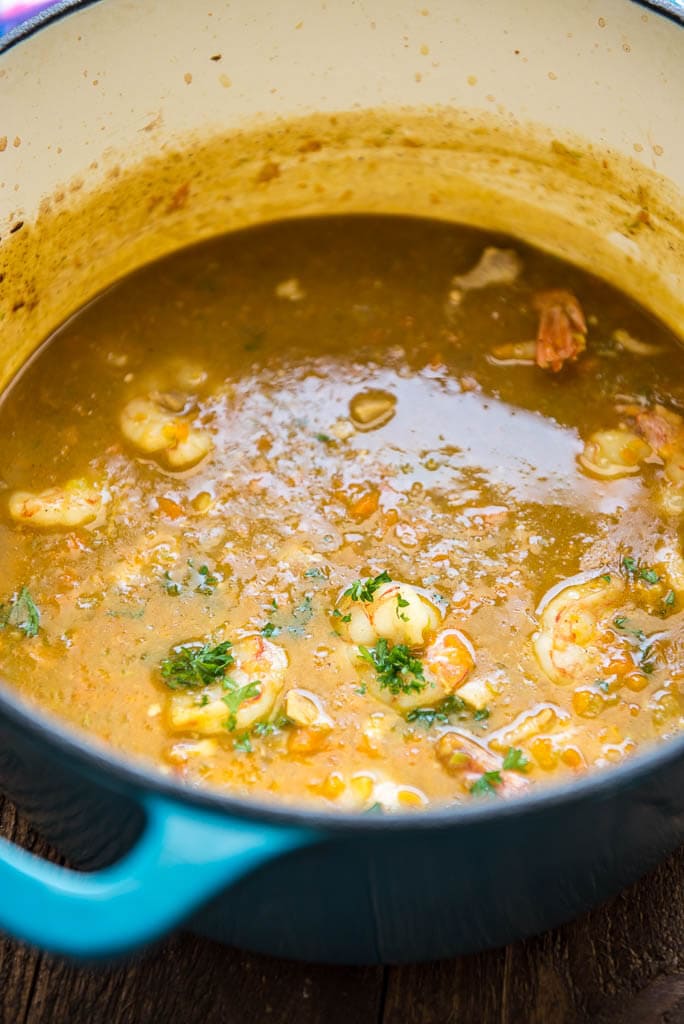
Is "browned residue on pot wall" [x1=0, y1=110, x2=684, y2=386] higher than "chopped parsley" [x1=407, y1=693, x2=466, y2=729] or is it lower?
higher

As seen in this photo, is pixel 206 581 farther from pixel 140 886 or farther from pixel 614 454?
pixel 140 886

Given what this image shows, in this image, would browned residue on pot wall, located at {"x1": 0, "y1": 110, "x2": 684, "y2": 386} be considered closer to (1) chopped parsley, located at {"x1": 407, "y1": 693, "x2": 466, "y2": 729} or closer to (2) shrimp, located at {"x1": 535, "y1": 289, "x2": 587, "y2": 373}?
(2) shrimp, located at {"x1": 535, "y1": 289, "x2": 587, "y2": 373}

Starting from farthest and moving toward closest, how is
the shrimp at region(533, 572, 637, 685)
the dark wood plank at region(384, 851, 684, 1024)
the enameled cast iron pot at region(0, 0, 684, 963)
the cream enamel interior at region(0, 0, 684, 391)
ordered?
1. the cream enamel interior at region(0, 0, 684, 391)
2. the shrimp at region(533, 572, 637, 685)
3. the dark wood plank at region(384, 851, 684, 1024)
4. the enameled cast iron pot at region(0, 0, 684, 963)

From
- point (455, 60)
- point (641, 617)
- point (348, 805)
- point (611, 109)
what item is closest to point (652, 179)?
point (611, 109)

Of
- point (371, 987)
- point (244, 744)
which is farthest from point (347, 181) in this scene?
point (371, 987)

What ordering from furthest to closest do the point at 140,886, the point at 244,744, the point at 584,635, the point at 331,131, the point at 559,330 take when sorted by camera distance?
1. the point at 331,131
2. the point at 559,330
3. the point at 584,635
4. the point at 244,744
5. the point at 140,886

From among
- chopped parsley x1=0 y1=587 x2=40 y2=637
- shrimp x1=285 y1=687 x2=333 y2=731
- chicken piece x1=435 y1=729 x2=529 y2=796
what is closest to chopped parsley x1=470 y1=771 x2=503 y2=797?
chicken piece x1=435 y1=729 x2=529 y2=796
